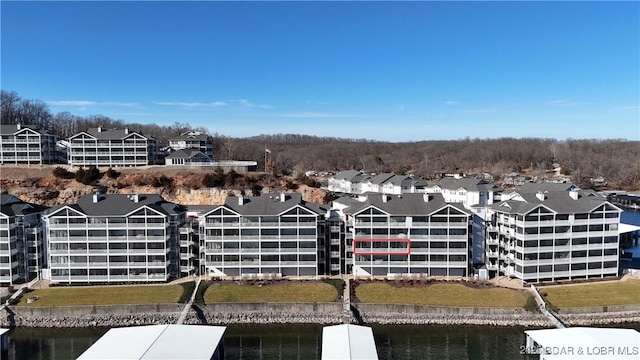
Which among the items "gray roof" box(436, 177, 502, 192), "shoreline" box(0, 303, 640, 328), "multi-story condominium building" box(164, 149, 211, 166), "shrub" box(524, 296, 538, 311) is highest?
"multi-story condominium building" box(164, 149, 211, 166)

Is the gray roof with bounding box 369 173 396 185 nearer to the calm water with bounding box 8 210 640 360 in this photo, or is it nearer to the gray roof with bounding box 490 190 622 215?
the gray roof with bounding box 490 190 622 215

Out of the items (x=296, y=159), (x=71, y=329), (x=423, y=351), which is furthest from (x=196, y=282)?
(x=296, y=159)

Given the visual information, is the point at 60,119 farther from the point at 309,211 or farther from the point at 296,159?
the point at 309,211

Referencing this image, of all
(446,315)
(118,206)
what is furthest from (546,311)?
(118,206)

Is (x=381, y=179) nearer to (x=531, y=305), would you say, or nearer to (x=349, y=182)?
(x=349, y=182)

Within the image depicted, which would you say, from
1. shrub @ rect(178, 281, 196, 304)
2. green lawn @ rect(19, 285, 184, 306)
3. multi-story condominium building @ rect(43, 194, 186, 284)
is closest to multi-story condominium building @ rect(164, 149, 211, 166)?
multi-story condominium building @ rect(43, 194, 186, 284)

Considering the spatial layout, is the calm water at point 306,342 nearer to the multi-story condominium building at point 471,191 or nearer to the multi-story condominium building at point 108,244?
the multi-story condominium building at point 108,244
